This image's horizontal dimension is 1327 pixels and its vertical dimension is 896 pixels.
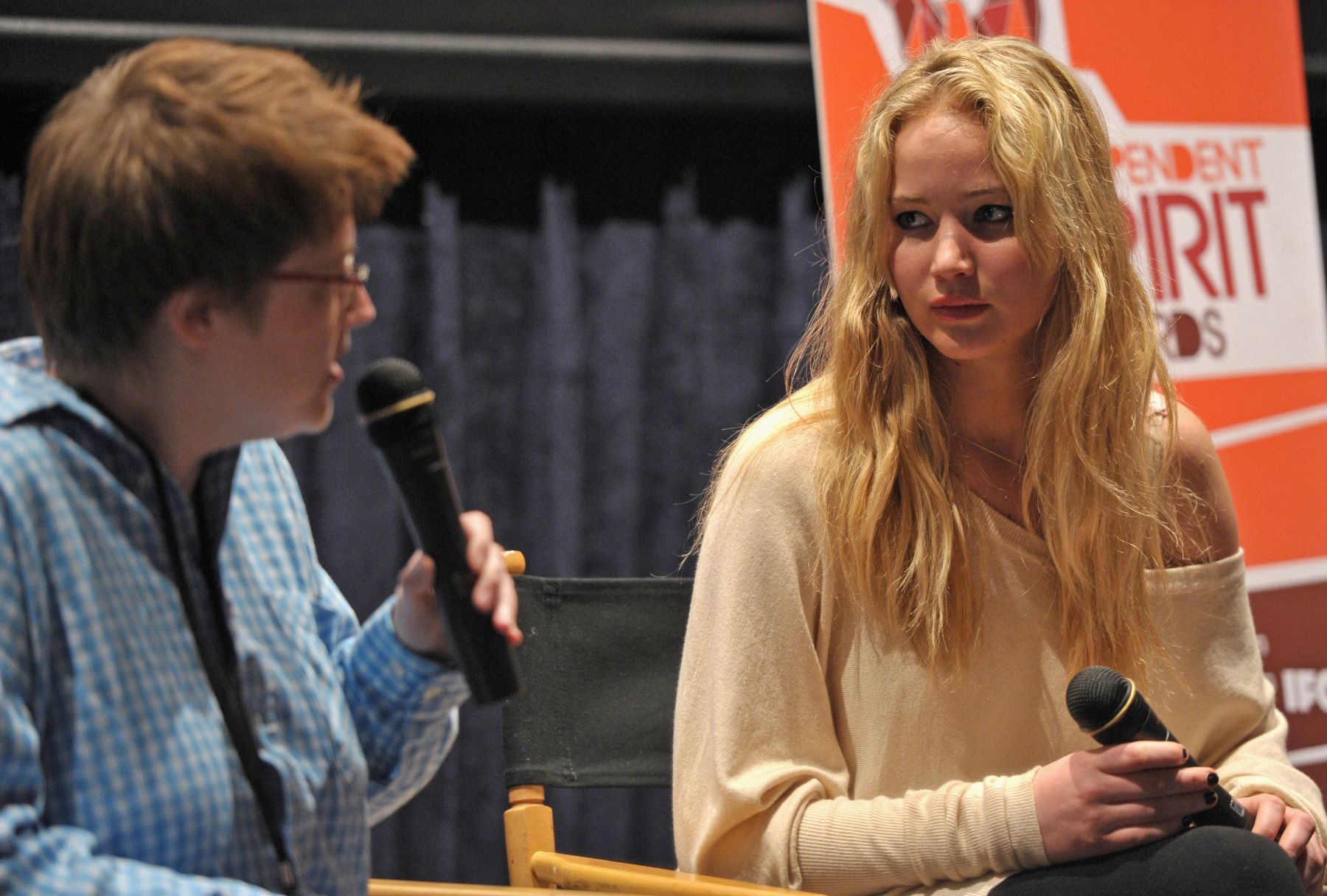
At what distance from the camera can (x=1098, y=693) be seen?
4.81ft

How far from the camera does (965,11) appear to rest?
2537mm

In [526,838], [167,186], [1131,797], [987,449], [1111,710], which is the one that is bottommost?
[526,838]

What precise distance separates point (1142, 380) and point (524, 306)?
174 centimetres

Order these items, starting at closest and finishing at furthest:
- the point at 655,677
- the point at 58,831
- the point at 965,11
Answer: the point at 58,831, the point at 655,677, the point at 965,11

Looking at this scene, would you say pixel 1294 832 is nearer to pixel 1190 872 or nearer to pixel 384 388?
pixel 1190 872

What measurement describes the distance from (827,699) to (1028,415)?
458mm

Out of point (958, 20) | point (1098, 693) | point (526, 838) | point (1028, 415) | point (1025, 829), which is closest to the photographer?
point (1098, 693)

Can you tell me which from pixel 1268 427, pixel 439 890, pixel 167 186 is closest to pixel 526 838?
pixel 439 890

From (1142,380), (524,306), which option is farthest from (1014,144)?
(524,306)

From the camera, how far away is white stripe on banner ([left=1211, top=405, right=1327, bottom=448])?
2.64 m

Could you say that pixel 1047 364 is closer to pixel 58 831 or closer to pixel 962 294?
pixel 962 294

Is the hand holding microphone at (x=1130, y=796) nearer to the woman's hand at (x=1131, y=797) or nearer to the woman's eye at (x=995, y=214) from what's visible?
the woman's hand at (x=1131, y=797)

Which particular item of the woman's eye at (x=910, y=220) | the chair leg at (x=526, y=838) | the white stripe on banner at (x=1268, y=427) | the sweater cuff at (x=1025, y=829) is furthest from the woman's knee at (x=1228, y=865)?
the white stripe on banner at (x=1268, y=427)

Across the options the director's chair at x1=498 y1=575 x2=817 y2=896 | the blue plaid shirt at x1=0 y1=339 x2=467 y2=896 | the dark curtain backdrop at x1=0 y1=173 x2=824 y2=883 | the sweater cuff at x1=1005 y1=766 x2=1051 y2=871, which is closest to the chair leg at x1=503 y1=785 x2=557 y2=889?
the director's chair at x1=498 y1=575 x2=817 y2=896
